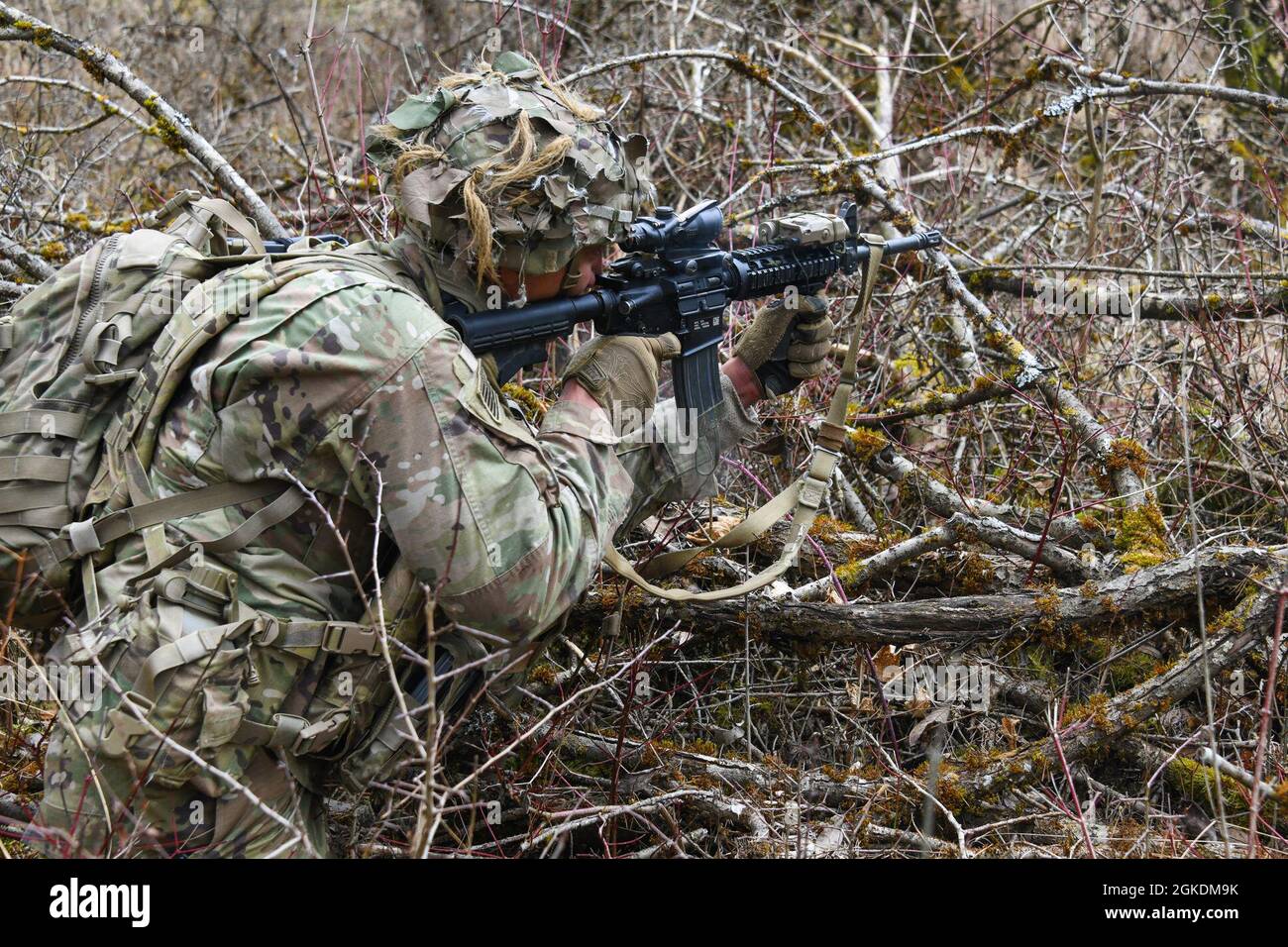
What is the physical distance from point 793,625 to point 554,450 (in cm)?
115

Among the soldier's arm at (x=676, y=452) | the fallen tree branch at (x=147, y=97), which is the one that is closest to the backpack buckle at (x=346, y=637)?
the soldier's arm at (x=676, y=452)

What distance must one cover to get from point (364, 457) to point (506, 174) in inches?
27.6

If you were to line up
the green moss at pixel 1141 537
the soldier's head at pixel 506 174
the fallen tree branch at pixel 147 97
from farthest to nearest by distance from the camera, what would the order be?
the fallen tree branch at pixel 147 97 → the green moss at pixel 1141 537 → the soldier's head at pixel 506 174

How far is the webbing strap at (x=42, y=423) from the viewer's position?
252 centimetres

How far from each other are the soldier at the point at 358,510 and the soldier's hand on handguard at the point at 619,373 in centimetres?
15

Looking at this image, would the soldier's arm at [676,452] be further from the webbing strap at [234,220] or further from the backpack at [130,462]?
the webbing strap at [234,220]

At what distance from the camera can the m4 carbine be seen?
284 centimetres

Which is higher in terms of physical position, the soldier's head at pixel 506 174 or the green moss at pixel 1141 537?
the soldier's head at pixel 506 174

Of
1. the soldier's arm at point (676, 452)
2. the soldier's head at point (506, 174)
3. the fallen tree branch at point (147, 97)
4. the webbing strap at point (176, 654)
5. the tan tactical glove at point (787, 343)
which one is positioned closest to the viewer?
the webbing strap at point (176, 654)

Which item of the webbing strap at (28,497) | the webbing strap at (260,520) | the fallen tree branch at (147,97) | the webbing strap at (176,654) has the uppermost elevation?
the fallen tree branch at (147,97)

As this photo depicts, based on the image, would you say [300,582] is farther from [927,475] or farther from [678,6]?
[678,6]

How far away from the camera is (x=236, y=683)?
2469mm

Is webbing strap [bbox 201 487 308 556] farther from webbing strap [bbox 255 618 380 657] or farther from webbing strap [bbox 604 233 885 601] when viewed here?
webbing strap [bbox 604 233 885 601]

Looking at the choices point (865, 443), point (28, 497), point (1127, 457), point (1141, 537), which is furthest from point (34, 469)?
point (1127, 457)
